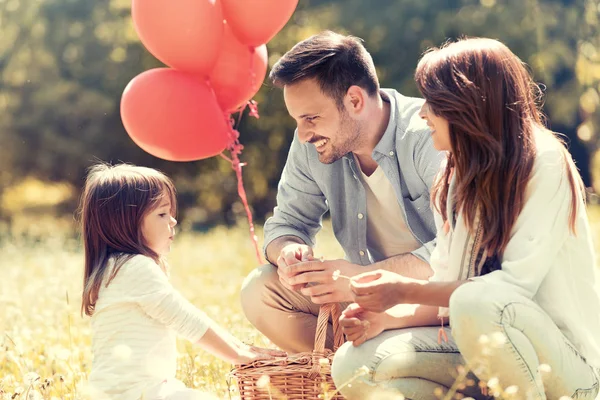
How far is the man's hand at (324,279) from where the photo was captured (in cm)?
293

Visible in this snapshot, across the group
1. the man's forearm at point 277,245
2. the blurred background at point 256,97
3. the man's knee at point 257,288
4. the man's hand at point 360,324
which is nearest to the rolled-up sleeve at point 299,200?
the man's forearm at point 277,245

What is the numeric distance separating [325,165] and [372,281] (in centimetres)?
108

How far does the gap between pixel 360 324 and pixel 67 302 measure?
3.97 feet

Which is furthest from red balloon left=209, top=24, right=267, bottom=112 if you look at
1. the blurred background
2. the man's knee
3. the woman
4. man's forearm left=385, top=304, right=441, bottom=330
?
the blurred background

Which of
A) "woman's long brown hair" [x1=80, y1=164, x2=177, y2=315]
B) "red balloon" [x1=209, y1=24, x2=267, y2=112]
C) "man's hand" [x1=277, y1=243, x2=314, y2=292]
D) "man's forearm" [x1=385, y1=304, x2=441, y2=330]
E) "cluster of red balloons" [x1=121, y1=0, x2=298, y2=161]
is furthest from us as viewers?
"red balloon" [x1=209, y1=24, x2=267, y2=112]

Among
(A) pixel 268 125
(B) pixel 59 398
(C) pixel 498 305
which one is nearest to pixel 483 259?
(C) pixel 498 305

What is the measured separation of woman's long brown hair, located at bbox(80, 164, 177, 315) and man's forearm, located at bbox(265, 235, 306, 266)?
536 mm

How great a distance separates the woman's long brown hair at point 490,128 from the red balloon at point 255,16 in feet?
4.27

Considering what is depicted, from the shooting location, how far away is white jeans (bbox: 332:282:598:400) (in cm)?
230

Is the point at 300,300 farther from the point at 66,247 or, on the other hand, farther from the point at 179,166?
the point at 179,166

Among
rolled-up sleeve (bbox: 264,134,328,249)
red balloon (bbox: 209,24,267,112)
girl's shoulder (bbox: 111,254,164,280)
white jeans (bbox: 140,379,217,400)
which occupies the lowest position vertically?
white jeans (bbox: 140,379,217,400)

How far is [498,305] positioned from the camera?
2.30 meters

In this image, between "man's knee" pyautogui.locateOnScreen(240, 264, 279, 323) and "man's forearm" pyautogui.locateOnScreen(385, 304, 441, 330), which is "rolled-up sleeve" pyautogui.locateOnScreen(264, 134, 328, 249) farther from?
"man's forearm" pyautogui.locateOnScreen(385, 304, 441, 330)

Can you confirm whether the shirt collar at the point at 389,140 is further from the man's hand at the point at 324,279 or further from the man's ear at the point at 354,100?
the man's hand at the point at 324,279
